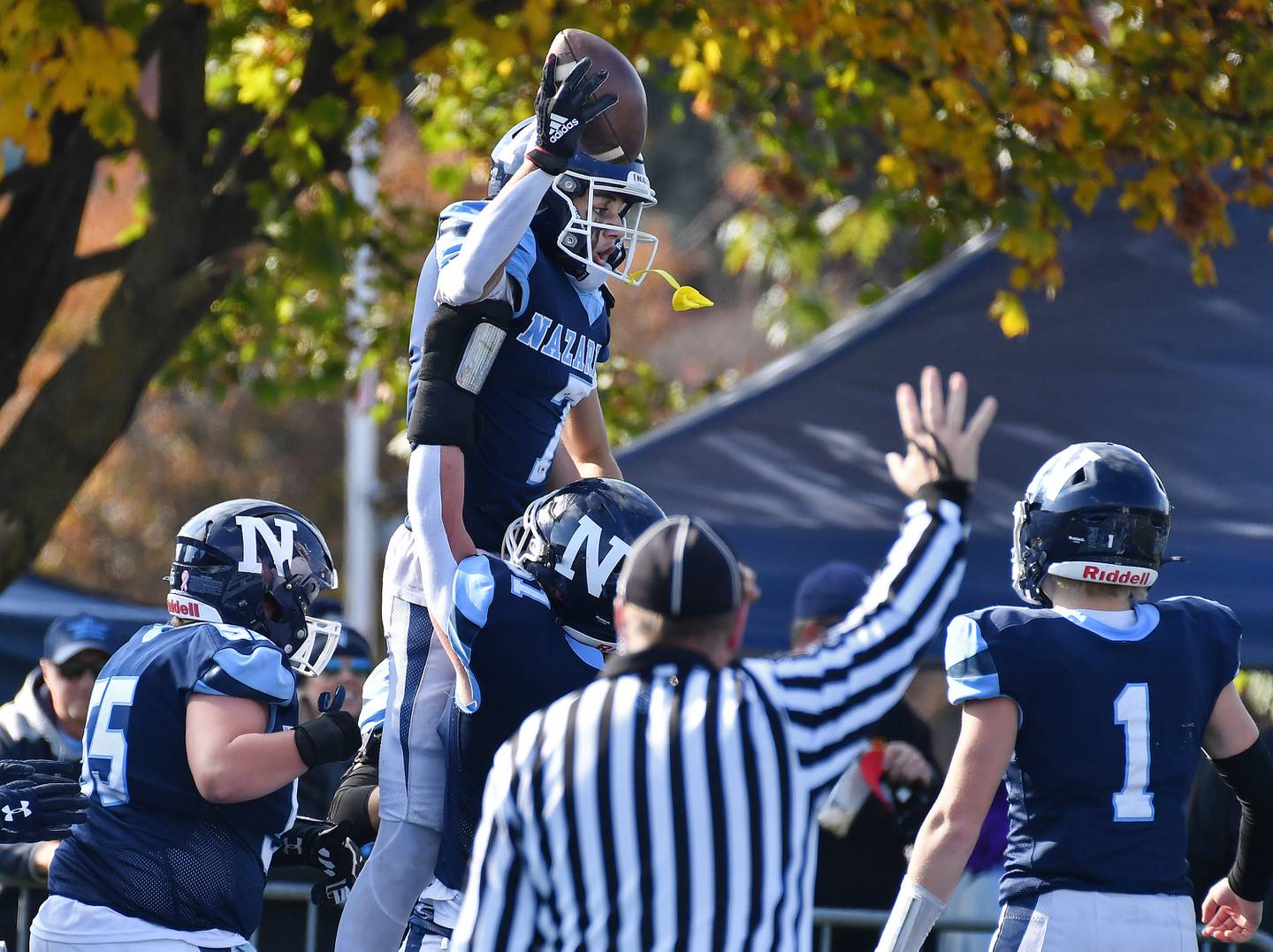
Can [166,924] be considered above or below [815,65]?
below

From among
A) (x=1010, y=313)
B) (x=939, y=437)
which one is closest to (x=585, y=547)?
(x=939, y=437)

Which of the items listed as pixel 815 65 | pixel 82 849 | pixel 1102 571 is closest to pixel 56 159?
pixel 815 65

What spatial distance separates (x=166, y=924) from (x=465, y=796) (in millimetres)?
706

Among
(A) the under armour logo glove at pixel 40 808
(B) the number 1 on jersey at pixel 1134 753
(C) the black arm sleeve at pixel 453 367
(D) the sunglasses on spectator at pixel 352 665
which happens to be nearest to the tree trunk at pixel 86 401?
(D) the sunglasses on spectator at pixel 352 665

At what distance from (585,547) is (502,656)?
274mm

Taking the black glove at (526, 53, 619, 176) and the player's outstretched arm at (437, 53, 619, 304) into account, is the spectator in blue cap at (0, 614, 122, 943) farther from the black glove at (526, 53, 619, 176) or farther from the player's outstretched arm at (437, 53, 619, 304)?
the black glove at (526, 53, 619, 176)

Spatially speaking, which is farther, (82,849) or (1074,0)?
(1074,0)

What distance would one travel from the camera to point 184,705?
11.7 feet

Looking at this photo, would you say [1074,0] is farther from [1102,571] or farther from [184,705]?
[184,705]

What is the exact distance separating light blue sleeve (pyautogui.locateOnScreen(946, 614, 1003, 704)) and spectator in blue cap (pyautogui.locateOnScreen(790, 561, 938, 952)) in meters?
2.16

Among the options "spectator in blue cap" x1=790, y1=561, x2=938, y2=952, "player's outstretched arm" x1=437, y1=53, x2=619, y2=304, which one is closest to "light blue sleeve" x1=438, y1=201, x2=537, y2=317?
"player's outstretched arm" x1=437, y1=53, x2=619, y2=304

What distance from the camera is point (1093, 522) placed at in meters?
3.65

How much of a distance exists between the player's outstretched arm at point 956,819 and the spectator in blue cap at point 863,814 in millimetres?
2021

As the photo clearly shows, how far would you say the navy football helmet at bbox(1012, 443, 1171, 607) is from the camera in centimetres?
364
